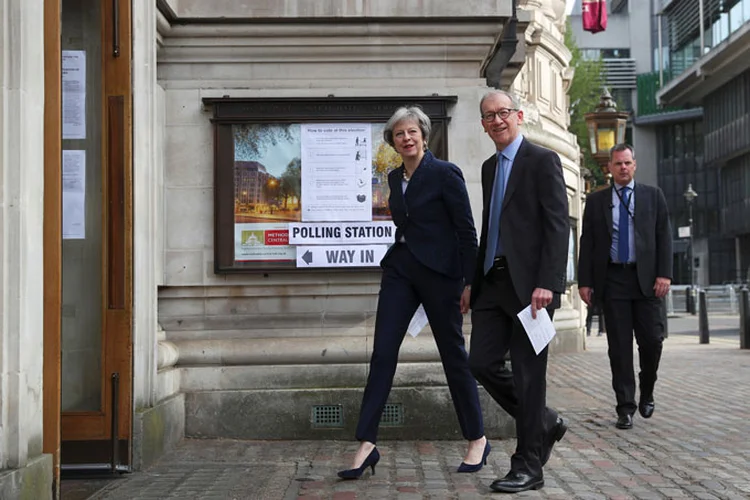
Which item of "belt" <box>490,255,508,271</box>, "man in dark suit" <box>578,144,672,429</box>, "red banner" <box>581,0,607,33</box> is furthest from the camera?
"red banner" <box>581,0,607,33</box>

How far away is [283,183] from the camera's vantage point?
7801 mm

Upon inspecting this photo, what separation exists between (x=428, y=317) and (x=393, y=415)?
136 cm

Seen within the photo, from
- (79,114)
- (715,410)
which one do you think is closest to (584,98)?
(715,410)

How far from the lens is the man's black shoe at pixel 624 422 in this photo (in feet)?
26.7

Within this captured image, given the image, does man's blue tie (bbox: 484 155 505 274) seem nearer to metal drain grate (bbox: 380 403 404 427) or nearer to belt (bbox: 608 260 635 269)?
metal drain grate (bbox: 380 403 404 427)

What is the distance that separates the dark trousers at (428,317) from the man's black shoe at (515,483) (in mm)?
645

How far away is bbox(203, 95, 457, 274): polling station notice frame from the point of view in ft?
25.5

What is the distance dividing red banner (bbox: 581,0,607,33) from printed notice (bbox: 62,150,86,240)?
16483 millimetres

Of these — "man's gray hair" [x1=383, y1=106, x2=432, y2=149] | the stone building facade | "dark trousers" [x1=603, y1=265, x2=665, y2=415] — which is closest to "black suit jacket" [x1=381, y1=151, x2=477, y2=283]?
"man's gray hair" [x1=383, y1=106, x2=432, y2=149]

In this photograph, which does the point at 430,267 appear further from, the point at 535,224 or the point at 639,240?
the point at 639,240

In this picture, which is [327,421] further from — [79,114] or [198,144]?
[79,114]

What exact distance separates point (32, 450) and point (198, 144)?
349cm

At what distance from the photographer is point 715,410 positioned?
9.38m

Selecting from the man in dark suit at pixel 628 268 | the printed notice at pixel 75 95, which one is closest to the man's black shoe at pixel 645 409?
the man in dark suit at pixel 628 268
